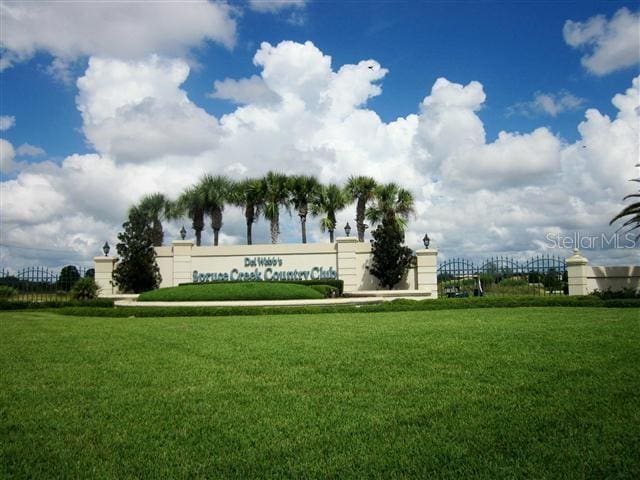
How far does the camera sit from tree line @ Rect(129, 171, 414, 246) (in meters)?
31.5

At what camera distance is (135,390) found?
5500 millimetres

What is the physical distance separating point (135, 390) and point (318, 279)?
21518 millimetres

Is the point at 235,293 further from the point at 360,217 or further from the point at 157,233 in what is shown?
the point at 360,217

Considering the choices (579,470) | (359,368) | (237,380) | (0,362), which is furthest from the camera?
(0,362)

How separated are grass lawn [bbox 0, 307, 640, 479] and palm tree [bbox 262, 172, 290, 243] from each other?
23.5 meters

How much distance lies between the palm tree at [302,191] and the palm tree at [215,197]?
13.9 feet

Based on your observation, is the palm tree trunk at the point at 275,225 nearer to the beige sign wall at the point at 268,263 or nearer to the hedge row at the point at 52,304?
the beige sign wall at the point at 268,263

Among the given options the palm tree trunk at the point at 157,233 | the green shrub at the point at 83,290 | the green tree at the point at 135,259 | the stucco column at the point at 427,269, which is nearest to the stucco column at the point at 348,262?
the stucco column at the point at 427,269

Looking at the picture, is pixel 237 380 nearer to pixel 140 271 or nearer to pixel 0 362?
pixel 0 362

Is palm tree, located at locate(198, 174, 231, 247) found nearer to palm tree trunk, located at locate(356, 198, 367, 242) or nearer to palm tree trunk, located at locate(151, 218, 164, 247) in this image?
palm tree trunk, located at locate(151, 218, 164, 247)

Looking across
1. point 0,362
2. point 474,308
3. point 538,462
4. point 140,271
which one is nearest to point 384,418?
point 538,462

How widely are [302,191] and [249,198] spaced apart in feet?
11.5

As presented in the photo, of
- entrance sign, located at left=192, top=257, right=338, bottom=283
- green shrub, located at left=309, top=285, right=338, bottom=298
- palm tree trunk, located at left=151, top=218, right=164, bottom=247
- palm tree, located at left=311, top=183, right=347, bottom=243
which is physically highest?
palm tree, located at left=311, top=183, right=347, bottom=243

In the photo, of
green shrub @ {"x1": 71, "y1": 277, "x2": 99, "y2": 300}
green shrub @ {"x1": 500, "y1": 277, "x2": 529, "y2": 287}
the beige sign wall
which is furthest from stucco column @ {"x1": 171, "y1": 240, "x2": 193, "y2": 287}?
green shrub @ {"x1": 500, "y1": 277, "x2": 529, "y2": 287}
